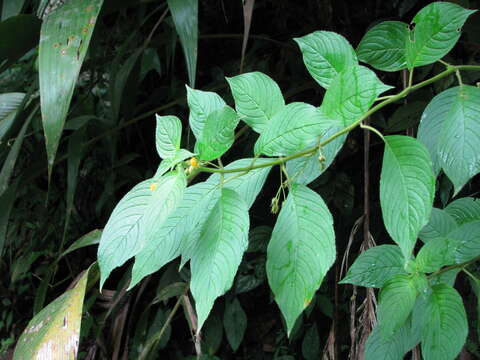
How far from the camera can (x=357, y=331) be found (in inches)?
→ 30.9

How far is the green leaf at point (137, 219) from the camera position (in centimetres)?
35

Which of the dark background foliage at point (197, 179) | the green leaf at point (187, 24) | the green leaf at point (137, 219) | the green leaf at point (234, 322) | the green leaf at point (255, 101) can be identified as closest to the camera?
the green leaf at point (137, 219)

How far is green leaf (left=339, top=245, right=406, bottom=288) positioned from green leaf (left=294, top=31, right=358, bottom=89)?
0.69 feet

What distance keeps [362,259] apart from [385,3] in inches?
32.0

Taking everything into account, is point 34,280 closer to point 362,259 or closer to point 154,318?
point 154,318

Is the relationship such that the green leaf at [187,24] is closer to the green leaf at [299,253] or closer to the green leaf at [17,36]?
the green leaf at [17,36]

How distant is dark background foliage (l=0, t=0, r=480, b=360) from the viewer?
107 centimetres

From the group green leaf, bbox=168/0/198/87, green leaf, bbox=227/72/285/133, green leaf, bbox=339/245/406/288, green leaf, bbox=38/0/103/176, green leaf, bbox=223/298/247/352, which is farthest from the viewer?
green leaf, bbox=223/298/247/352

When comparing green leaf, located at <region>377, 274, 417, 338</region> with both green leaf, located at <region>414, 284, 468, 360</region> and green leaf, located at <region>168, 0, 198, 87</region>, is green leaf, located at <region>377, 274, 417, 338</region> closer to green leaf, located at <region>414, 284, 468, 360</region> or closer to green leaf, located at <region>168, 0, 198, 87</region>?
green leaf, located at <region>414, 284, 468, 360</region>

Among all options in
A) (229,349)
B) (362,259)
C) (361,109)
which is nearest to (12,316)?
(229,349)

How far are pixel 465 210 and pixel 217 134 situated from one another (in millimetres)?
359

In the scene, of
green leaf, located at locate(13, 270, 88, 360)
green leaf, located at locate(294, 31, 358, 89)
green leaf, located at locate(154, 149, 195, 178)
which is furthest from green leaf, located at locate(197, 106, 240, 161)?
green leaf, located at locate(13, 270, 88, 360)

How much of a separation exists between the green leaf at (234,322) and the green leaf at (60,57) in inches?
26.9

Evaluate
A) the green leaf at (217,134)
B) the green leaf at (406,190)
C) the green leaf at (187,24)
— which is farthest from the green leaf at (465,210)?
the green leaf at (187,24)
